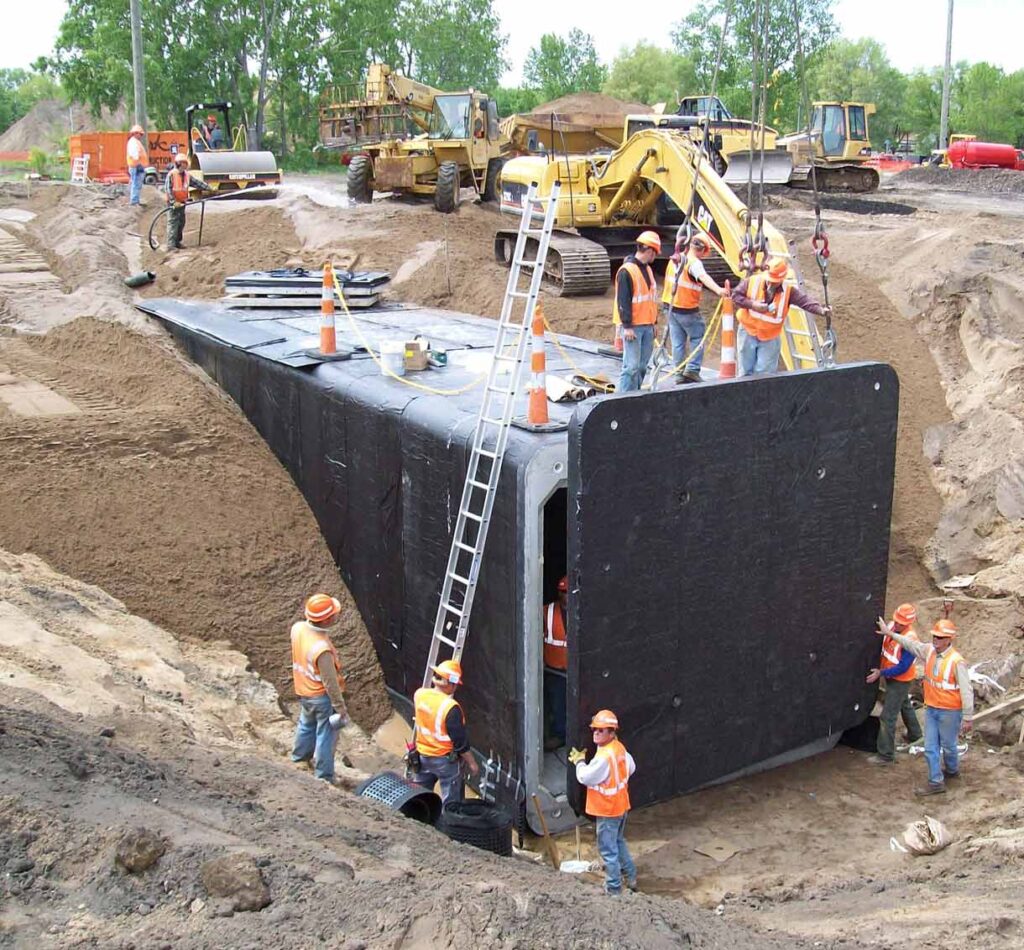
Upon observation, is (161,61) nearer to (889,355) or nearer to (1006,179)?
(1006,179)

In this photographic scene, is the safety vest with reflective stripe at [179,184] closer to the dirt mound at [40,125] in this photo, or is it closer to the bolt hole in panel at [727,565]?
the bolt hole in panel at [727,565]

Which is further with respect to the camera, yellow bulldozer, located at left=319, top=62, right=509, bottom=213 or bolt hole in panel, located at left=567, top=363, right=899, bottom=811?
yellow bulldozer, located at left=319, top=62, right=509, bottom=213

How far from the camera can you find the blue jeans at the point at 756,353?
10016 millimetres

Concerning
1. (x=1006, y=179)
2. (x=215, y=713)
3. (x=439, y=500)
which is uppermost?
(x=1006, y=179)

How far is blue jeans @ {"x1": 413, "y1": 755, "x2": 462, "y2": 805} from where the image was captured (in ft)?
23.9

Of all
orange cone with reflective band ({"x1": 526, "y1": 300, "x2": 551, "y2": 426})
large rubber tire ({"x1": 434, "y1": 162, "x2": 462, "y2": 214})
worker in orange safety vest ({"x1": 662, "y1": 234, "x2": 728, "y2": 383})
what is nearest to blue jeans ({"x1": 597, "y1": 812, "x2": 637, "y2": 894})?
orange cone with reflective band ({"x1": 526, "y1": 300, "x2": 551, "y2": 426})

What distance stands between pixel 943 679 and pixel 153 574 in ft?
21.0

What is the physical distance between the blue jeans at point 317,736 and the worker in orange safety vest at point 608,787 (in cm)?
174

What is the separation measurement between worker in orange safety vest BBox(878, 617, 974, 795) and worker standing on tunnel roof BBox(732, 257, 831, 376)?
2.86 meters

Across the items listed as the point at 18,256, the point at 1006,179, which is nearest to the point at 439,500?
the point at 18,256

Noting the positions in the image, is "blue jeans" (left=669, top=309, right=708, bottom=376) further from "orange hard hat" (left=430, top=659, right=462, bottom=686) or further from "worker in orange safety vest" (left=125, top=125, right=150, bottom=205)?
"worker in orange safety vest" (left=125, top=125, right=150, bottom=205)

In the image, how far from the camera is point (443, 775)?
7.31 meters

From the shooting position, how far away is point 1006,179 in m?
32.1

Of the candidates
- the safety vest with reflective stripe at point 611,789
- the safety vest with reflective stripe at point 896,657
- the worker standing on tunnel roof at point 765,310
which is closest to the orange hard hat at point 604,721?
the safety vest with reflective stripe at point 611,789
